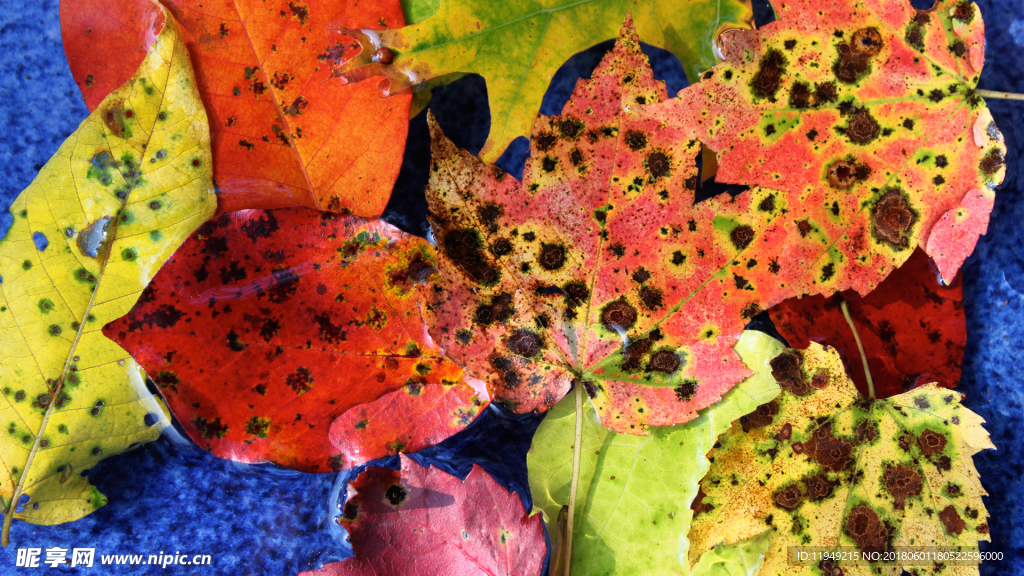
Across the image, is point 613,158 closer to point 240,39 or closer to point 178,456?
point 240,39

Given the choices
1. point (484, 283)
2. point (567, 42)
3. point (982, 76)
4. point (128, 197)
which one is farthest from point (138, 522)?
point (982, 76)

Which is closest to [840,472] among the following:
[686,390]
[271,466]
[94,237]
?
[686,390]

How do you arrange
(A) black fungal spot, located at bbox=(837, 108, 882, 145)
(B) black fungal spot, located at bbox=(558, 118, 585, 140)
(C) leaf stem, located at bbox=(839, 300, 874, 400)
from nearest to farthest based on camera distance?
(B) black fungal spot, located at bbox=(558, 118, 585, 140) → (A) black fungal spot, located at bbox=(837, 108, 882, 145) → (C) leaf stem, located at bbox=(839, 300, 874, 400)

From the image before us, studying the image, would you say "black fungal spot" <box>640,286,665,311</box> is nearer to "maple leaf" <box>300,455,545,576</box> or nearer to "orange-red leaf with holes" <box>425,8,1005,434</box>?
"orange-red leaf with holes" <box>425,8,1005,434</box>

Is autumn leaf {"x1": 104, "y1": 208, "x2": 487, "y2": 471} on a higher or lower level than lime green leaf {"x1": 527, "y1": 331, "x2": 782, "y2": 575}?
higher

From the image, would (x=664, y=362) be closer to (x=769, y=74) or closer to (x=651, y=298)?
(x=651, y=298)

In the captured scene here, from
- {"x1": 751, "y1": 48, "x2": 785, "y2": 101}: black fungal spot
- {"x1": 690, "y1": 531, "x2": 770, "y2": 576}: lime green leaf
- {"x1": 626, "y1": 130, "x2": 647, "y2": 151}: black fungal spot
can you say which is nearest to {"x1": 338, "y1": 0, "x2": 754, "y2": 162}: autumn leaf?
{"x1": 751, "y1": 48, "x2": 785, "y2": 101}: black fungal spot

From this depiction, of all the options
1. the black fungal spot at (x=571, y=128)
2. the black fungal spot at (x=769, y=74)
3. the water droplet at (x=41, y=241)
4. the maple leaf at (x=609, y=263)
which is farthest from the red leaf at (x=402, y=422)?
the black fungal spot at (x=769, y=74)
